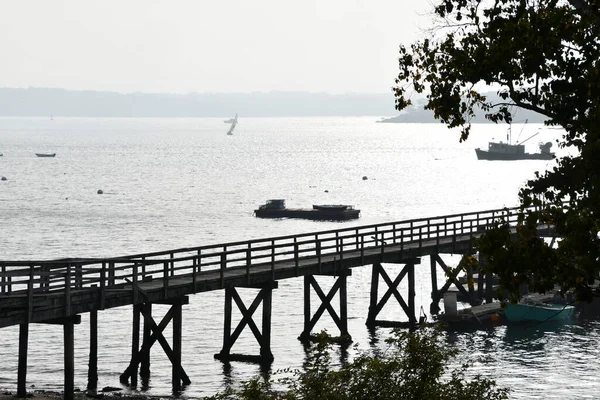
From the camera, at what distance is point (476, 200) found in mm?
156000

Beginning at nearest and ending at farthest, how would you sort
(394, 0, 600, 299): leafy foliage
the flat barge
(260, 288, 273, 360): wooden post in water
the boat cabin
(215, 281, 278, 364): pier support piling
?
(394, 0, 600, 299): leafy foliage
(215, 281, 278, 364): pier support piling
(260, 288, 273, 360): wooden post in water
the flat barge
the boat cabin

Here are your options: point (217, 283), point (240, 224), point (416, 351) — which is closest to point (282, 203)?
point (240, 224)

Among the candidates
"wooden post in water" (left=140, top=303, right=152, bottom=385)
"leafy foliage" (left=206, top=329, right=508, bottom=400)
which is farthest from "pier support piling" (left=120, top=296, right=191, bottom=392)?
"leafy foliage" (left=206, top=329, right=508, bottom=400)

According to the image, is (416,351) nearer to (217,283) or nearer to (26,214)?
(217,283)

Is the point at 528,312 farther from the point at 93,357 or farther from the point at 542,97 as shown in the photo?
the point at 542,97

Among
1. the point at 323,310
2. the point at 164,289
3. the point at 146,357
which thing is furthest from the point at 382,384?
the point at 323,310

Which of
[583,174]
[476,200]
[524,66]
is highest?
[524,66]

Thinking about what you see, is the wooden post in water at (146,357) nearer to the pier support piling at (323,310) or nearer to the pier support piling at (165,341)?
the pier support piling at (165,341)

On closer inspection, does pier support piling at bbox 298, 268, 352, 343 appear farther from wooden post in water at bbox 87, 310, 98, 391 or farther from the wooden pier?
wooden post in water at bbox 87, 310, 98, 391

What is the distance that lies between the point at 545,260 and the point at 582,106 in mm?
2827

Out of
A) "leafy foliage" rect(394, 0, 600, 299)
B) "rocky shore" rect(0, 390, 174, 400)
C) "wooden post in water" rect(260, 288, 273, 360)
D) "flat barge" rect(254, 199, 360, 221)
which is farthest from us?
"flat barge" rect(254, 199, 360, 221)

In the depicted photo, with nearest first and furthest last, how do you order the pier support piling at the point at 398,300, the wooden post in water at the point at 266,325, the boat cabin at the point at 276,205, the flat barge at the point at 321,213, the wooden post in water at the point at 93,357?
the wooden post in water at the point at 93,357 < the wooden post in water at the point at 266,325 < the pier support piling at the point at 398,300 < the flat barge at the point at 321,213 < the boat cabin at the point at 276,205

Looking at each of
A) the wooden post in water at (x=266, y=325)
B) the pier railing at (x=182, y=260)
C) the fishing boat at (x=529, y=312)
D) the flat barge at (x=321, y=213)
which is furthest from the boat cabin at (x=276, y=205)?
the wooden post in water at (x=266, y=325)

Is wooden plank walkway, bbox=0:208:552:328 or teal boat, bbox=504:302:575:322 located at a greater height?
wooden plank walkway, bbox=0:208:552:328
